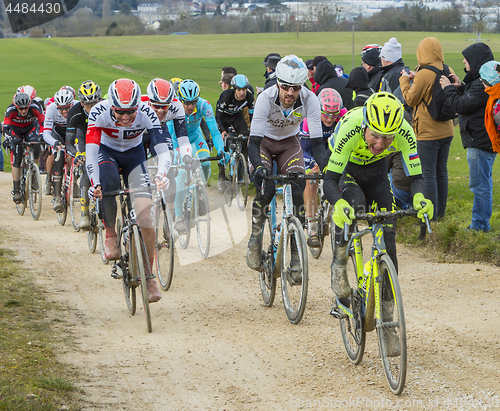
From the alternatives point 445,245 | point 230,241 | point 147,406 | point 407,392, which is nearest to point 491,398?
point 407,392

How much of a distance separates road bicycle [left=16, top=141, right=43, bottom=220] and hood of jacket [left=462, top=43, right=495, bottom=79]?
7.97 metres

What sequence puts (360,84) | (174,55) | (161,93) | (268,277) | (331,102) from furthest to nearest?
(174,55) → (360,84) → (331,102) → (161,93) → (268,277)

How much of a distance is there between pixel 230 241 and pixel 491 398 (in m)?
6.05

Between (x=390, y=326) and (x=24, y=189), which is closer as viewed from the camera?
(x=390, y=326)

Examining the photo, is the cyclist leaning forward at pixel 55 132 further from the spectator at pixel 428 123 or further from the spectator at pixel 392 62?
the spectator at pixel 428 123

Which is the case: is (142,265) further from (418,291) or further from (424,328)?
(418,291)

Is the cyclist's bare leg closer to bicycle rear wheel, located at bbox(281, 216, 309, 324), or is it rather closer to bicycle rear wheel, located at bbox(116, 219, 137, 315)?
bicycle rear wheel, located at bbox(116, 219, 137, 315)

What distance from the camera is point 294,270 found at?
241 inches

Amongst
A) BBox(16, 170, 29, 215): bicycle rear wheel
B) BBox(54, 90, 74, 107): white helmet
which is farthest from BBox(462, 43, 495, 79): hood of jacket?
BBox(16, 170, 29, 215): bicycle rear wheel

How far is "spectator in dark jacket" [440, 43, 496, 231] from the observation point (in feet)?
27.0

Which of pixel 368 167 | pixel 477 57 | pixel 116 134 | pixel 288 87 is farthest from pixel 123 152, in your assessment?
pixel 477 57

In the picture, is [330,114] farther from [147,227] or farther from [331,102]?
[147,227]

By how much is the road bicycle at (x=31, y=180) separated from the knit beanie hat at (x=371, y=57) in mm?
6377

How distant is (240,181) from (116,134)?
5.85m
